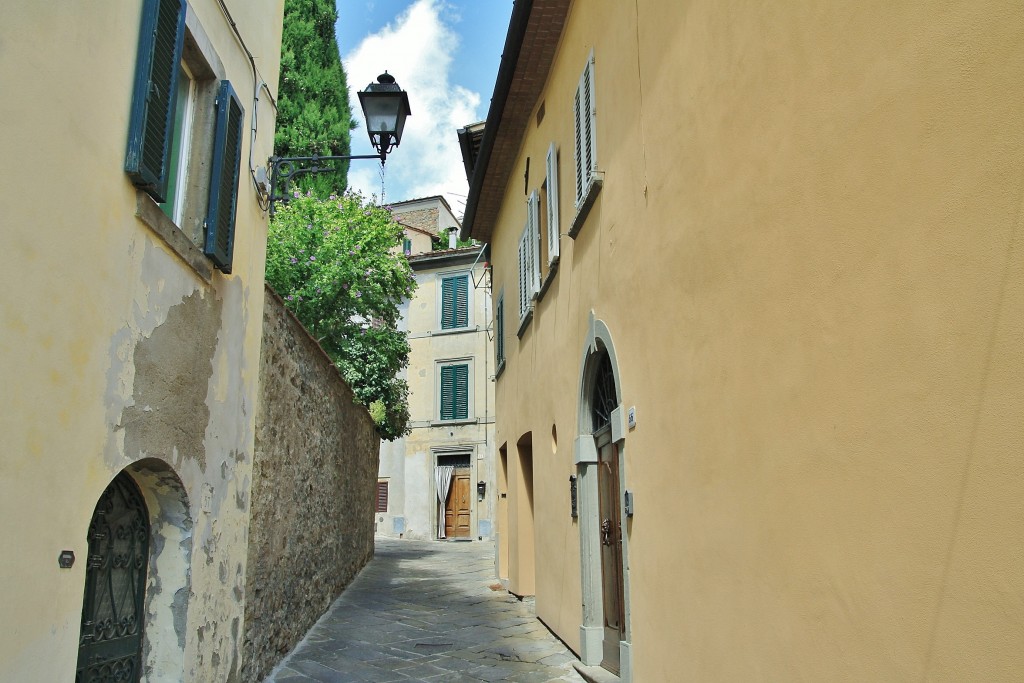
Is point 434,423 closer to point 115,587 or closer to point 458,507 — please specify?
point 458,507

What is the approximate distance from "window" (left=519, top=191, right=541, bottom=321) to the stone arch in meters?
5.26

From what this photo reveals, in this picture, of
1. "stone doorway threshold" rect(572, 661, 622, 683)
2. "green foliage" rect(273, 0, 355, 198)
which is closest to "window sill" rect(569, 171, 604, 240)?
"stone doorway threshold" rect(572, 661, 622, 683)

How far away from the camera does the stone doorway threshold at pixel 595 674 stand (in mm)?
5961

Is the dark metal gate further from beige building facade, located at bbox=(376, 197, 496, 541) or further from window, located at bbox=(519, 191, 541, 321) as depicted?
beige building facade, located at bbox=(376, 197, 496, 541)

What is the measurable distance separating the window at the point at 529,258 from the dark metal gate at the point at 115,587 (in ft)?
18.2

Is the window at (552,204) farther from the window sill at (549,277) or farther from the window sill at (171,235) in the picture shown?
the window sill at (171,235)

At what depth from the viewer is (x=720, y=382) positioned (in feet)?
12.9

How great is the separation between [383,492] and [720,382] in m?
24.2

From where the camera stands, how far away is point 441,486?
2633 centimetres

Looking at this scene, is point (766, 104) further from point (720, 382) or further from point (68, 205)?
point (68, 205)

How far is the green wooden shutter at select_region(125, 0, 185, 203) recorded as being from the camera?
390cm

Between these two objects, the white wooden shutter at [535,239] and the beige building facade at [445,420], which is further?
the beige building facade at [445,420]

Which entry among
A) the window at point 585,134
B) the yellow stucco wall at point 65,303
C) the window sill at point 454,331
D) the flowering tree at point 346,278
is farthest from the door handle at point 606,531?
the window sill at point 454,331

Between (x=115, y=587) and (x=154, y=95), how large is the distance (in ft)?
8.32
